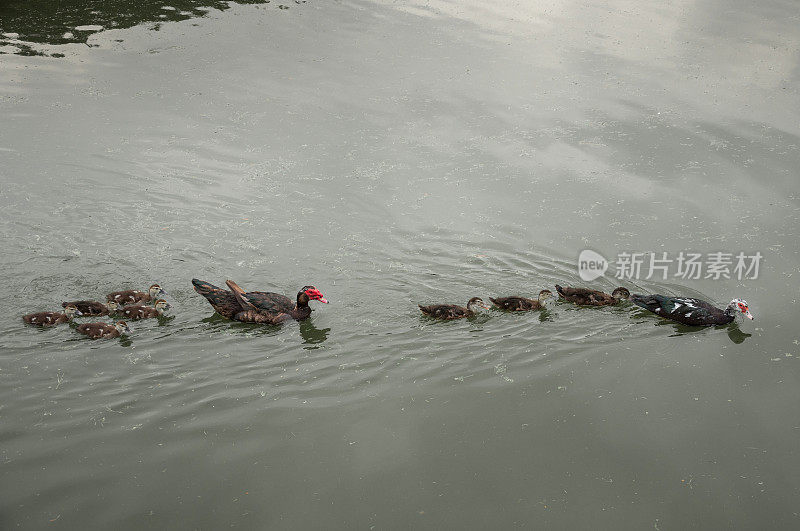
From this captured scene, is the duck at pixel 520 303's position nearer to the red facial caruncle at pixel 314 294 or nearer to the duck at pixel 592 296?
the duck at pixel 592 296

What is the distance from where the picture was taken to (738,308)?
6.79 meters

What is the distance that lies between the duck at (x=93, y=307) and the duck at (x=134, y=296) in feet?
0.37

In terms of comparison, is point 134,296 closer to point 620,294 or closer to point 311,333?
point 311,333

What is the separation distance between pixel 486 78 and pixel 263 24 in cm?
479

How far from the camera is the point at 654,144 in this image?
996 centimetres

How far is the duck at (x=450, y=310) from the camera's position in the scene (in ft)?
22.5

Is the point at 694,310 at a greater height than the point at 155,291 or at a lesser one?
greater

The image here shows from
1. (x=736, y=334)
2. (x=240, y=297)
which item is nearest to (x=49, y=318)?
(x=240, y=297)

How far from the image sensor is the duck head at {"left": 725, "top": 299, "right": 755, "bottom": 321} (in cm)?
673

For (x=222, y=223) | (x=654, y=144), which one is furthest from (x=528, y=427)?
(x=654, y=144)

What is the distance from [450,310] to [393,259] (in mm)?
1141

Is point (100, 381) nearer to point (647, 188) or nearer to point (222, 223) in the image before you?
point (222, 223)

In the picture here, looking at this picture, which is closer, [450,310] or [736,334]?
[736,334]

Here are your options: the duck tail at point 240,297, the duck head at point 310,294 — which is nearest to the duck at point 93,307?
the duck tail at point 240,297
